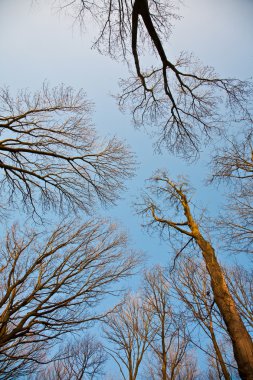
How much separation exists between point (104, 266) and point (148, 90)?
5209mm

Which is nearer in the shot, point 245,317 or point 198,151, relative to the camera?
point 245,317

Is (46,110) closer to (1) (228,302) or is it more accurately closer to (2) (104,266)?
(2) (104,266)

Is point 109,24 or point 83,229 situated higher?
point 109,24

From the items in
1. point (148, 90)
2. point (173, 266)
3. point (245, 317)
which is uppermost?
point (148, 90)

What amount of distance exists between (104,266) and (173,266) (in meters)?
2.18

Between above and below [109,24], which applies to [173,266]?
below

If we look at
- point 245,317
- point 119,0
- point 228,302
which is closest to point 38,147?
point 119,0

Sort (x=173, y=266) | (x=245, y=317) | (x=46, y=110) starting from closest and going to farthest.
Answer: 1. (x=245, y=317)
2. (x=46, y=110)
3. (x=173, y=266)

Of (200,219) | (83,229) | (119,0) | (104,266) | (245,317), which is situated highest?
(119,0)

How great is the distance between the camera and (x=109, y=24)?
4.21m

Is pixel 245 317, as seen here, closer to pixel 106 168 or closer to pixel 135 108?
pixel 106 168

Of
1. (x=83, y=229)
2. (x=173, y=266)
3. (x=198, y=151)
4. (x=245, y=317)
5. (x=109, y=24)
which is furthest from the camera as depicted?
(x=83, y=229)

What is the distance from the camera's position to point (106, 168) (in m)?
5.77

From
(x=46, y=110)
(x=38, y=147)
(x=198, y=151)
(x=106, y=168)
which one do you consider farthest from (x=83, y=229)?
(x=198, y=151)
